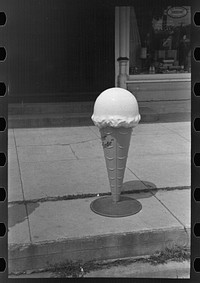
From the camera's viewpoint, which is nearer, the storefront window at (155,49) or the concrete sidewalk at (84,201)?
the concrete sidewalk at (84,201)

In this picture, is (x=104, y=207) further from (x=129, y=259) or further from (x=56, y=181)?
(x=56, y=181)

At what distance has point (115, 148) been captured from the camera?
9.88 feet

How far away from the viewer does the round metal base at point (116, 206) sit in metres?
3.15

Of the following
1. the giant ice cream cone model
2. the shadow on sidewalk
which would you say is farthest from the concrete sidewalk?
the giant ice cream cone model

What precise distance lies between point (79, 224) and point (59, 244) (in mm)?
331

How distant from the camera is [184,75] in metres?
7.71

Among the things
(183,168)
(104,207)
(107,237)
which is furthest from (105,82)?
(107,237)

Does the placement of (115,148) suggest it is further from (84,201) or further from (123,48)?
(123,48)

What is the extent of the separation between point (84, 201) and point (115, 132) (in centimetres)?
82

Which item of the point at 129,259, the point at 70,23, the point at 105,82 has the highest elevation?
the point at 70,23

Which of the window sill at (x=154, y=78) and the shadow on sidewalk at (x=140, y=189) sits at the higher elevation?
the window sill at (x=154, y=78)

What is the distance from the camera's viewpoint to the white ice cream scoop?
9.07ft

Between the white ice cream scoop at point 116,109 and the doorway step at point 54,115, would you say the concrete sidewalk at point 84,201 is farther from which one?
the doorway step at point 54,115

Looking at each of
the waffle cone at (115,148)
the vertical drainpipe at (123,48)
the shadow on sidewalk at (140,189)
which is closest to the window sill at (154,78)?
the vertical drainpipe at (123,48)
